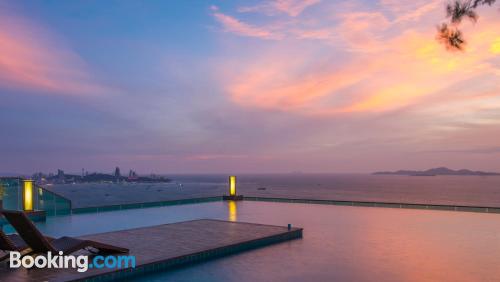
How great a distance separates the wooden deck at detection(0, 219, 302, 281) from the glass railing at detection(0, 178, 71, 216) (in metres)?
5.17

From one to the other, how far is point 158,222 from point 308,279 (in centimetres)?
789

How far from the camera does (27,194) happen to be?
14.3 metres

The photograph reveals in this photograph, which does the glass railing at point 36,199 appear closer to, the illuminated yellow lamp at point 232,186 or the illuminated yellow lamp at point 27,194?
the illuminated yellow lamp at point 27,194

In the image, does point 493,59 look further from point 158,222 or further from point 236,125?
point 236,125

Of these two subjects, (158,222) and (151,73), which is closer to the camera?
(158,222)

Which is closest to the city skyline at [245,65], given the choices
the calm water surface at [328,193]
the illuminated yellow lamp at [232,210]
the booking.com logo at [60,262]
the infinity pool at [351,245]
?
the infinity pool at [351,245]

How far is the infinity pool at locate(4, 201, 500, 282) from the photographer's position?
7922mm

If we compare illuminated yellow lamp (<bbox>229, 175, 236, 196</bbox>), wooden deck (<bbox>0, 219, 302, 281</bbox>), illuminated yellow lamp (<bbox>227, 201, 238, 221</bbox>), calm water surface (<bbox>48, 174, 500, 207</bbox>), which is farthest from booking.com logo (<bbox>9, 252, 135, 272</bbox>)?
calm water surface (<bbox>48, 174, 500, 207</bbox>)

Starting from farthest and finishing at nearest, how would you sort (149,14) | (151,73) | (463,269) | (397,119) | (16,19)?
(397,119) < (151,73) < (149,14) < (16,19) < (463,269)

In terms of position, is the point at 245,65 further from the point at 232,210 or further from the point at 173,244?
the point at 173,244

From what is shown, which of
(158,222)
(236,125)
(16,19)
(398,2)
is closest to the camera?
(398,2)

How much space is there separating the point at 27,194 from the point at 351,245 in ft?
36.3

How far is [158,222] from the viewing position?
14.2 metres

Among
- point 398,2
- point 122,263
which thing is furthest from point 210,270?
point 398,2
